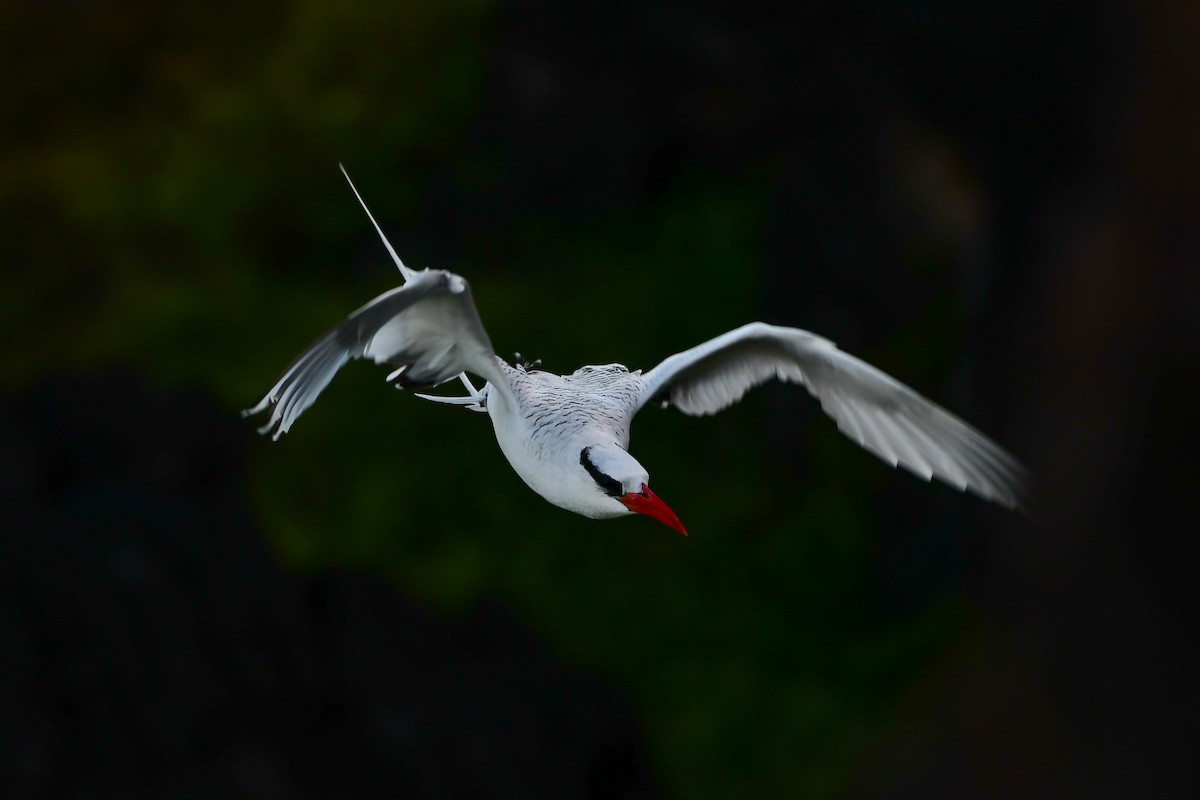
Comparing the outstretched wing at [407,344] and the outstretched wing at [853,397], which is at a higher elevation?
the outstretched wing at [407,344]

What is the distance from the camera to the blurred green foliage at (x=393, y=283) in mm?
7078

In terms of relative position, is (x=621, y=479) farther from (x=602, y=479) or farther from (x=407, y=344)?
(x=407, y=344)

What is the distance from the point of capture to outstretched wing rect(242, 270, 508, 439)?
272 centimetres

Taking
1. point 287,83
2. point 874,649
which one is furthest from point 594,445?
point 287,83

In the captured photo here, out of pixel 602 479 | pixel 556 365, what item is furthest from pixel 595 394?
pixel 556 365

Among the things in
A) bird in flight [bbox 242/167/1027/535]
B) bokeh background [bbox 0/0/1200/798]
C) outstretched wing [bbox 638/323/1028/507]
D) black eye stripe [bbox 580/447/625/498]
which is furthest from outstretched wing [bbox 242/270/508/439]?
bokeh background [bbox 0/0/1200/798]

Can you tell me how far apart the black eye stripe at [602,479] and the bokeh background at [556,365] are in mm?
4000

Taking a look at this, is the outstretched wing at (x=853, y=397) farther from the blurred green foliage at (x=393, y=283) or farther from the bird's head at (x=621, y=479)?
the blurred green foliage at (x=393, y=283)

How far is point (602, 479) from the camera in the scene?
284cm

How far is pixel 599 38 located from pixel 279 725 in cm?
409

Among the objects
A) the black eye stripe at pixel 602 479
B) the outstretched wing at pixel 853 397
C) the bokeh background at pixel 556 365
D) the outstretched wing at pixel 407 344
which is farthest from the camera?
the bokeh background at pixel 556 365

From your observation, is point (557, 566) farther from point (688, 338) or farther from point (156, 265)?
point (156, 265)

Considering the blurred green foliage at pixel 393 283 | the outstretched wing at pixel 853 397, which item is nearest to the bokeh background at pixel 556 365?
the blurred green foliage at pixel 393 283

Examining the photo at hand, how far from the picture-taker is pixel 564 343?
23.3 ft
